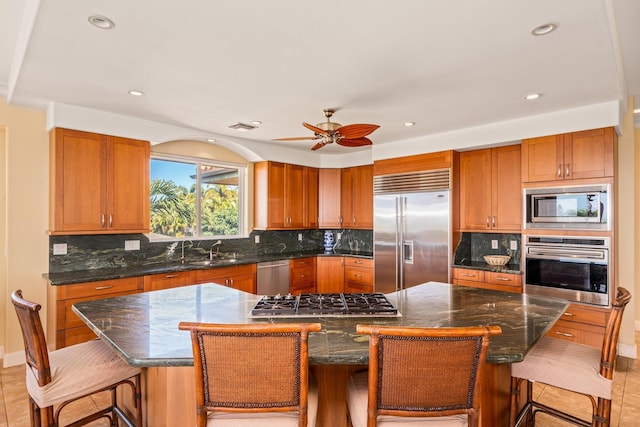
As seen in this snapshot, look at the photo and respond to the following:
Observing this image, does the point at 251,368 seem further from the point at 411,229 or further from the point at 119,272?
the point at 411,229

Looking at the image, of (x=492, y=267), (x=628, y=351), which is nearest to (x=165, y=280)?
(x=492, y=267)

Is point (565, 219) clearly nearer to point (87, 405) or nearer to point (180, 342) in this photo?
point (180, 342)

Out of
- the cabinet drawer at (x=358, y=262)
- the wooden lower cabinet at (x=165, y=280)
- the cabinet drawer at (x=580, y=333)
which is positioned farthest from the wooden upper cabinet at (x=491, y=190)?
the wooden lower cabinet at (x=165, y=280)

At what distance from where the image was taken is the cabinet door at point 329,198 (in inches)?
235

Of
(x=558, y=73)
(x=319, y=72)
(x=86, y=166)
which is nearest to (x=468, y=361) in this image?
(x=319, y=72)

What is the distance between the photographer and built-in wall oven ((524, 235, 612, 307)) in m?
3.32

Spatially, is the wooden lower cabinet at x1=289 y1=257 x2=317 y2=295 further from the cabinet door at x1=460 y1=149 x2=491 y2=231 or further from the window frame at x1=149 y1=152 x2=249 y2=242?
the cabinet door at x1=460 y1=149 x2=491 y2=231

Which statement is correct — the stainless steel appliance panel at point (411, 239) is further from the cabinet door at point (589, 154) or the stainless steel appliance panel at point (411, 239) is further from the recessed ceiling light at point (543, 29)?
the recessed ceiling light at point (543, 29)

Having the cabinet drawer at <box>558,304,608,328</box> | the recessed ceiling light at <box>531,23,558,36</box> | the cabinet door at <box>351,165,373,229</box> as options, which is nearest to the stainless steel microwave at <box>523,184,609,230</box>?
the cabinet drawer at <box>558,304,608,328</box>

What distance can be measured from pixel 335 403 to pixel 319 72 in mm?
2204

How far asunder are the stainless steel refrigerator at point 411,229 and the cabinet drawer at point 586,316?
129cm

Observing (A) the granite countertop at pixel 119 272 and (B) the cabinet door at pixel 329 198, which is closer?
(A) the granite countertop at pixel 119 272

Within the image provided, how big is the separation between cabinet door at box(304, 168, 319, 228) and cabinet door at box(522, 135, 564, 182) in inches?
124

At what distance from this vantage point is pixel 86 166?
11.7 ft
